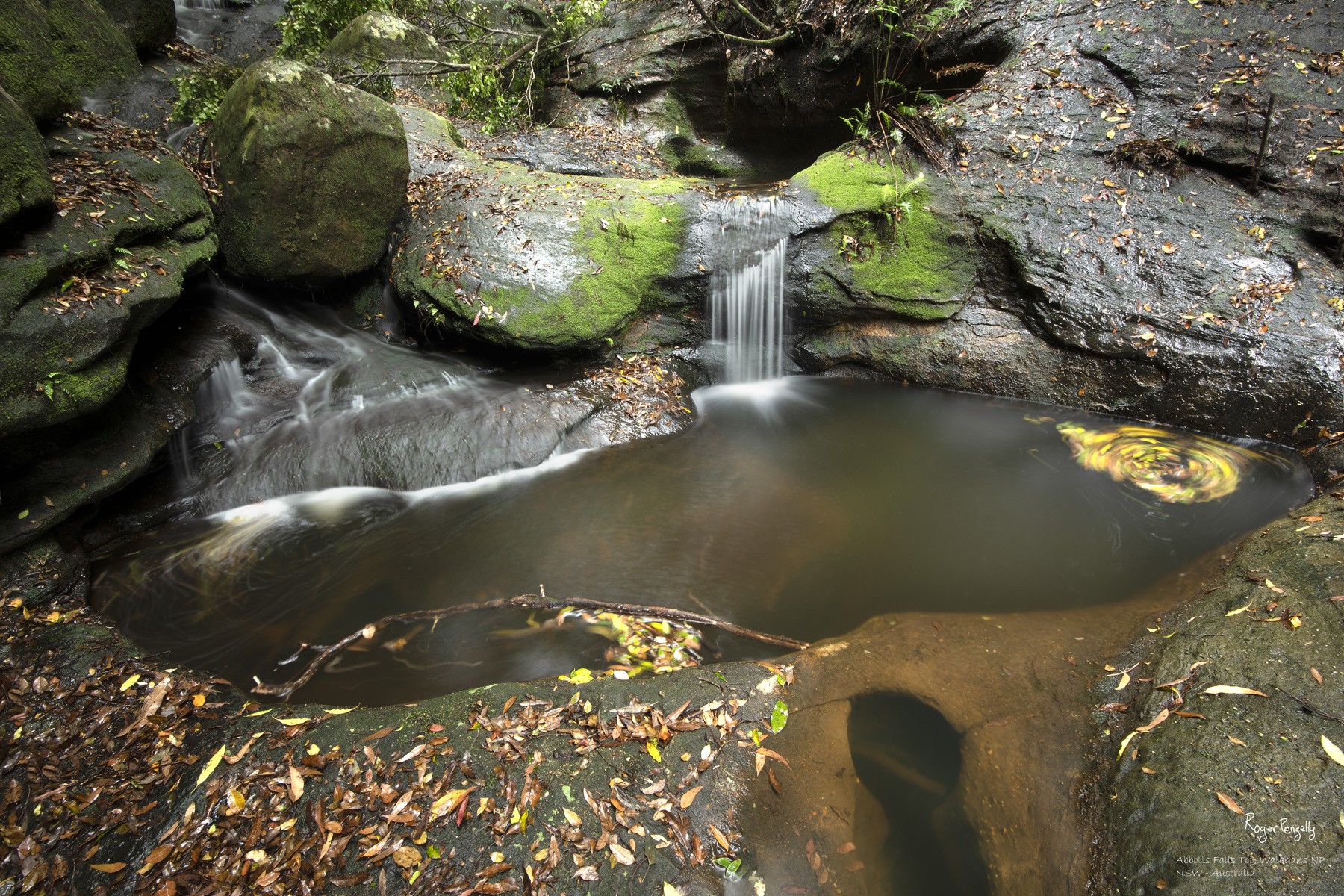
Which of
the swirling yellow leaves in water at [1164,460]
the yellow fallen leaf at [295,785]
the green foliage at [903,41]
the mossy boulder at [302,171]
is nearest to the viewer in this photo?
the yellow fallen leaf at [295,785]

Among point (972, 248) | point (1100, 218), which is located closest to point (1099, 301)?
point (1100, 218)

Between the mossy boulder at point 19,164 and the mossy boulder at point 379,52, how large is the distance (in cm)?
778

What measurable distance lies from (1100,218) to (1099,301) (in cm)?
111

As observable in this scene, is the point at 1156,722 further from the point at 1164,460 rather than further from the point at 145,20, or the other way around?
the point at 145,20

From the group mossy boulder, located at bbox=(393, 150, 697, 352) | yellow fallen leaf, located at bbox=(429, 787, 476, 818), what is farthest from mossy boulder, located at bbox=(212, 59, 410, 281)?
yellow fallen leaf, located at bbox=(429, 787, 476, 818)

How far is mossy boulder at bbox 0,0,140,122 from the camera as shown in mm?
4957

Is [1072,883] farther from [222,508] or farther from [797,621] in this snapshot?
[222,508]

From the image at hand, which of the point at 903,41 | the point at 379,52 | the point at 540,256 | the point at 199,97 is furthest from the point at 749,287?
the point at 199,97

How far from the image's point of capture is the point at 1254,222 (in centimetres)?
682

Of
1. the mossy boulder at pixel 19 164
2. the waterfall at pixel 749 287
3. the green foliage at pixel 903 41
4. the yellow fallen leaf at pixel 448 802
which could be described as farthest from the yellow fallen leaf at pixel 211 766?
the green foliage at pixel 903 41

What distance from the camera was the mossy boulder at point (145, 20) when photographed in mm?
10273

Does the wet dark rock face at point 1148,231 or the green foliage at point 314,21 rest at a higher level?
the green foliage at point 314,21

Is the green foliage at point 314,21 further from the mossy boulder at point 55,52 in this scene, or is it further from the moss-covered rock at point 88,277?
the moss-covered rock at point 88,277
